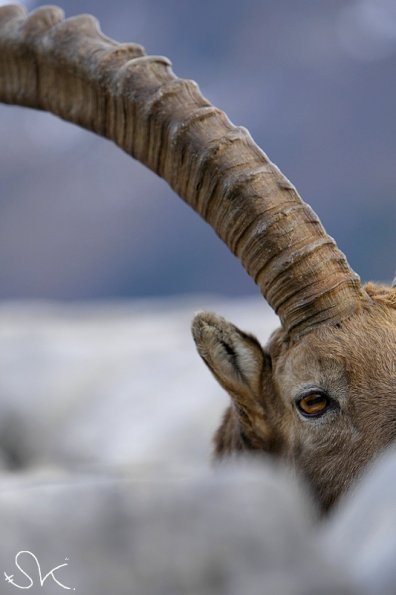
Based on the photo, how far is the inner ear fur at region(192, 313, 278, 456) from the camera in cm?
702

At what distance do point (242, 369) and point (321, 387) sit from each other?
673mm

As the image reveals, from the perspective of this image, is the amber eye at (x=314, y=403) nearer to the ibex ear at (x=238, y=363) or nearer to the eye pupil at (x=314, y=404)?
the eye pupil at (x=314, y=404)

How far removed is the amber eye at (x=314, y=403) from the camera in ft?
21.8

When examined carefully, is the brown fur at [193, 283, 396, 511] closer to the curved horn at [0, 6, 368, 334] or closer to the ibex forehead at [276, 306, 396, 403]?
the ibex forehead at [276, 306, 396, 403]

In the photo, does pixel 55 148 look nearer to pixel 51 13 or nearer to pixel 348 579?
pixel 51 13

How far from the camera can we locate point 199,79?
68.8 m

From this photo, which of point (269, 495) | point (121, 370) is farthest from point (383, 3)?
point (269, 495)

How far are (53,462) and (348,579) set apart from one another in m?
12.7

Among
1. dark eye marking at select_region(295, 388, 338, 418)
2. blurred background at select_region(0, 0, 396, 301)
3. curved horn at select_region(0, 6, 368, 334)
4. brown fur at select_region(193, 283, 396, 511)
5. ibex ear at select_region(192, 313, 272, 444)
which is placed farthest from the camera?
blurred background at select_region(0, 0, 396, 301)
